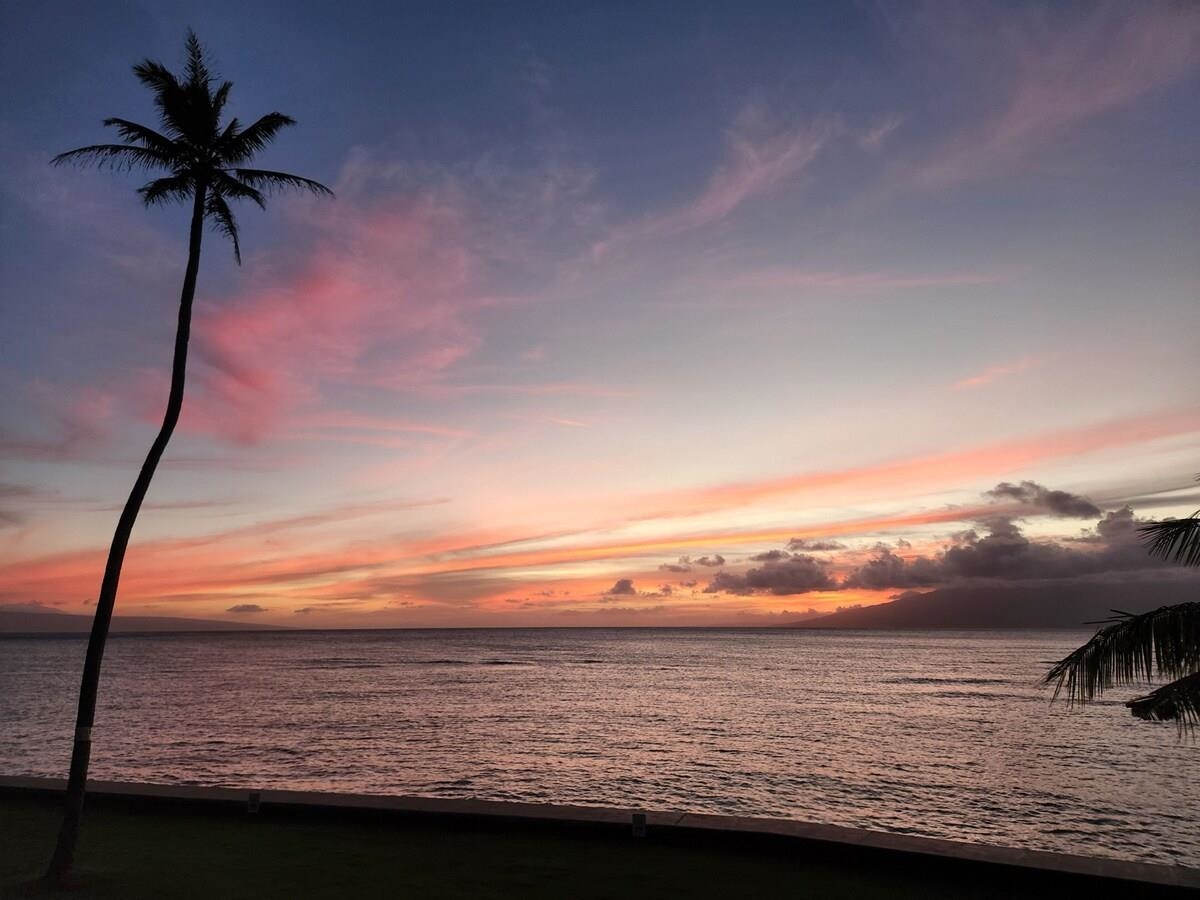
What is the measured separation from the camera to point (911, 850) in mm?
9273

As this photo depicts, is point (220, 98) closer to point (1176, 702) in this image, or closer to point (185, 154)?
point (185, 154)

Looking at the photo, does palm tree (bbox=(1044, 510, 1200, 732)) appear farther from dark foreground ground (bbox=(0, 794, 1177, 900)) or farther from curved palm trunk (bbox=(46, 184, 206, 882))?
curved palm trunk (bbox=(46, 184, 206, 882))

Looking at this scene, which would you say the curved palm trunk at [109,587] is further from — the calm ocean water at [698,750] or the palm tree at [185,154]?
the calm ocean water at [698,750]

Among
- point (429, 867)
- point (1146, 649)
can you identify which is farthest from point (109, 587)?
point (1146, 649)

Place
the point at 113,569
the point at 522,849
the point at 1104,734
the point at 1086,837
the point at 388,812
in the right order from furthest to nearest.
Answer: the point at 1104,734 < the point at 1086,837 < the point at 388,812 < the point at 522,849 < the point at 113,569

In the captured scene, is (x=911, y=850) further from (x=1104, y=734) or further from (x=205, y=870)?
(x=1104, y=734)

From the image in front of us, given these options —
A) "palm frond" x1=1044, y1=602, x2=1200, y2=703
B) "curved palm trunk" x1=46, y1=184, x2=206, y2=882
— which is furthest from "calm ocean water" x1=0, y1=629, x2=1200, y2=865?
"curved palm trunk" x1=46, y1=184, x2=206, y2=882

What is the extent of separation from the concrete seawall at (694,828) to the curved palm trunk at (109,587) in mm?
2687

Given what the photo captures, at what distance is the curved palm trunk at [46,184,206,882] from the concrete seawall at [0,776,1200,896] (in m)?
2.69

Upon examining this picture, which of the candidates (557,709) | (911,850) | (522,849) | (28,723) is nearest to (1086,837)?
(911,850)

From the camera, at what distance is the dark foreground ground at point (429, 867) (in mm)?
8672

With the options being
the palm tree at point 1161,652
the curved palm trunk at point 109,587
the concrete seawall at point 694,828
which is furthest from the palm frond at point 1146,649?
the curved palm trunk at point 109,587

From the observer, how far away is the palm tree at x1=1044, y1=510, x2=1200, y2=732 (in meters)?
8.95

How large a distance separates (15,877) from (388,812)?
440 cm
